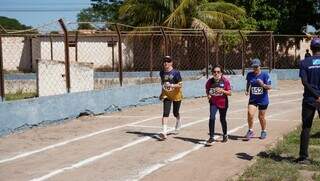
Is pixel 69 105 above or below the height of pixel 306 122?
below

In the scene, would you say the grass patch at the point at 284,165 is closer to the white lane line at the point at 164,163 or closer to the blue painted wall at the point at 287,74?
the white lane line at the point at 164,163

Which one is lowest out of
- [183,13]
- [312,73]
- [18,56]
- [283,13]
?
[312,73]

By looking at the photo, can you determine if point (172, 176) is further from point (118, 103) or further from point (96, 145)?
point (118, 103)

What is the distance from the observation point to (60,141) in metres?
10.9

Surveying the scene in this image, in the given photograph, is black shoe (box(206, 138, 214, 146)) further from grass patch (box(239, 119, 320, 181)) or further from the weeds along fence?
the weeds along fence

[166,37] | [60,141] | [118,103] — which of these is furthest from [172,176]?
[166,37]

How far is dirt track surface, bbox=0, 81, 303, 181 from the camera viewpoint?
8.08m

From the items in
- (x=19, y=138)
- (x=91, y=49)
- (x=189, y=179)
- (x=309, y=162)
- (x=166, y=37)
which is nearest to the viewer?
(x=189, y=179)

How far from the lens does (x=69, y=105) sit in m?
13.7

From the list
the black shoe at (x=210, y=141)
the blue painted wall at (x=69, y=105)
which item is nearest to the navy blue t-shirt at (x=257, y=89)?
the black shoe at (x=210, y=141)

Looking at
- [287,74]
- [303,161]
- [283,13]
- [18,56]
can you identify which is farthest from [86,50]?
[303,161]

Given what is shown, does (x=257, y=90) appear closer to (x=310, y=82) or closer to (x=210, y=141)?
(x=210, y=141)

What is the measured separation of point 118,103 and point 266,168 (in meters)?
8.21

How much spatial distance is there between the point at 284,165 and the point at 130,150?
9.25ft
